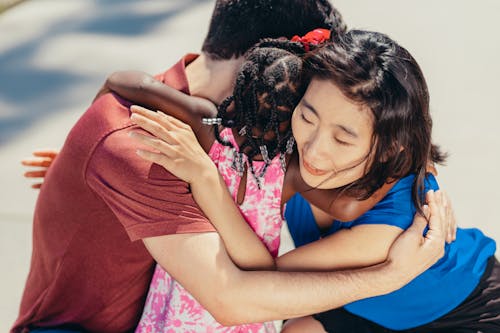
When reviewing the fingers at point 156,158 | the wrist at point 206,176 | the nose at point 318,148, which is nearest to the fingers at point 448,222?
the nose at point 318,148

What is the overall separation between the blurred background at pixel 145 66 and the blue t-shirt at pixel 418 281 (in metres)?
1.08

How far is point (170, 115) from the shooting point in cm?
217

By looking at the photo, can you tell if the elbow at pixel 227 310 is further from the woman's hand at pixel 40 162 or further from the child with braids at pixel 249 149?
the woman's hand at pixel 40 162

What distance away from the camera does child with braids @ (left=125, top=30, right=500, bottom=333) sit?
2.05 meters

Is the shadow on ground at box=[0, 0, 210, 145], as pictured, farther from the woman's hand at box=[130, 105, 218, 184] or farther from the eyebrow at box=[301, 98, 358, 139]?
the eyebrow at box=[301, 98, 358, 139]

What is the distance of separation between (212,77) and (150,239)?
0.48m

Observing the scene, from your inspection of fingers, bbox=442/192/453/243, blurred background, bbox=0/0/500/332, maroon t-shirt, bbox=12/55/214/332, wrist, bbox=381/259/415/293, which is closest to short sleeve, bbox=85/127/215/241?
maroon t-shirt, bbox=12/55/214/332

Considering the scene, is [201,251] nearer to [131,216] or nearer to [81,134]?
[131,216]

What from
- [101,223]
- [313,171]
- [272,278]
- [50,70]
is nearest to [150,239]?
[101,223]

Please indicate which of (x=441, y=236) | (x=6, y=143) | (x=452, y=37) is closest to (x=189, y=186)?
(x=441, y=236)

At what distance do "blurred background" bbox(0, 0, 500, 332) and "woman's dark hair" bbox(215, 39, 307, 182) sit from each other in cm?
150

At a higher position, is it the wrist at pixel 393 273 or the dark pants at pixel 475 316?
the wrist at pixel 393 273

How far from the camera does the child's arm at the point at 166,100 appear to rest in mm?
2141

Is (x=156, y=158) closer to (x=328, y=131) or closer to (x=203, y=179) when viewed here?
(x=203, y=179)
